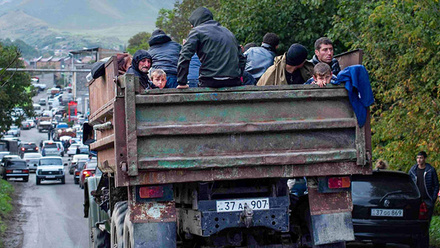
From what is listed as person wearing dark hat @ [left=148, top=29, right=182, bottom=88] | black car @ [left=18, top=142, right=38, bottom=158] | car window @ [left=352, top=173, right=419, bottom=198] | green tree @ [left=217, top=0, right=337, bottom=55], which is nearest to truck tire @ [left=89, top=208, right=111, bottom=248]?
person wearing dark hat @ [left=148, top=29, right=182, bottom=88]

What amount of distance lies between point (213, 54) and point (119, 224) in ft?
6.39

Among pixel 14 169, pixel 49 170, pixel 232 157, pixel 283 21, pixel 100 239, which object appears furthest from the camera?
pixel 14 169

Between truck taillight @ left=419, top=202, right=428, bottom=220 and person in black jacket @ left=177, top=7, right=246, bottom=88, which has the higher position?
person in black jacket @ left=177, top=7, right=246, bottom=88

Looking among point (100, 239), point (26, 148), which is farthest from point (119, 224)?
point (26, 148)

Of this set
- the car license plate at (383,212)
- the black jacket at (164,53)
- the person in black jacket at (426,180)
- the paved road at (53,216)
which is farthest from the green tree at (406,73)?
the paved road at (53,216)

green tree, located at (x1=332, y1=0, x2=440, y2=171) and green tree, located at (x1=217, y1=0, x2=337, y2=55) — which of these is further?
green tree, located at (x1=217, y1=0, x2=337, y2=55)

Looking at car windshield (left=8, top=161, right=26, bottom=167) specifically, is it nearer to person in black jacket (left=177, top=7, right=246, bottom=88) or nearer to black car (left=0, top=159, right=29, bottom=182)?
black car (left=0, top=159, right=29, bottom=182)

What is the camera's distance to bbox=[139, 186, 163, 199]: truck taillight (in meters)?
6.80

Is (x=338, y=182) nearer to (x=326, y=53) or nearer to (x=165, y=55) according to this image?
(x=326, y=53)

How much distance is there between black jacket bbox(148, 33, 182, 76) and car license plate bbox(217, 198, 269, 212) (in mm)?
2036

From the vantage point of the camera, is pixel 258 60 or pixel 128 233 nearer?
pixel 128 233

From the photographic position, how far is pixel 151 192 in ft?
22.4

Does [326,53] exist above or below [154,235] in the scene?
above

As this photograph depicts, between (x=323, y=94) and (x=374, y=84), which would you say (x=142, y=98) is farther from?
(x=374, y=84)
